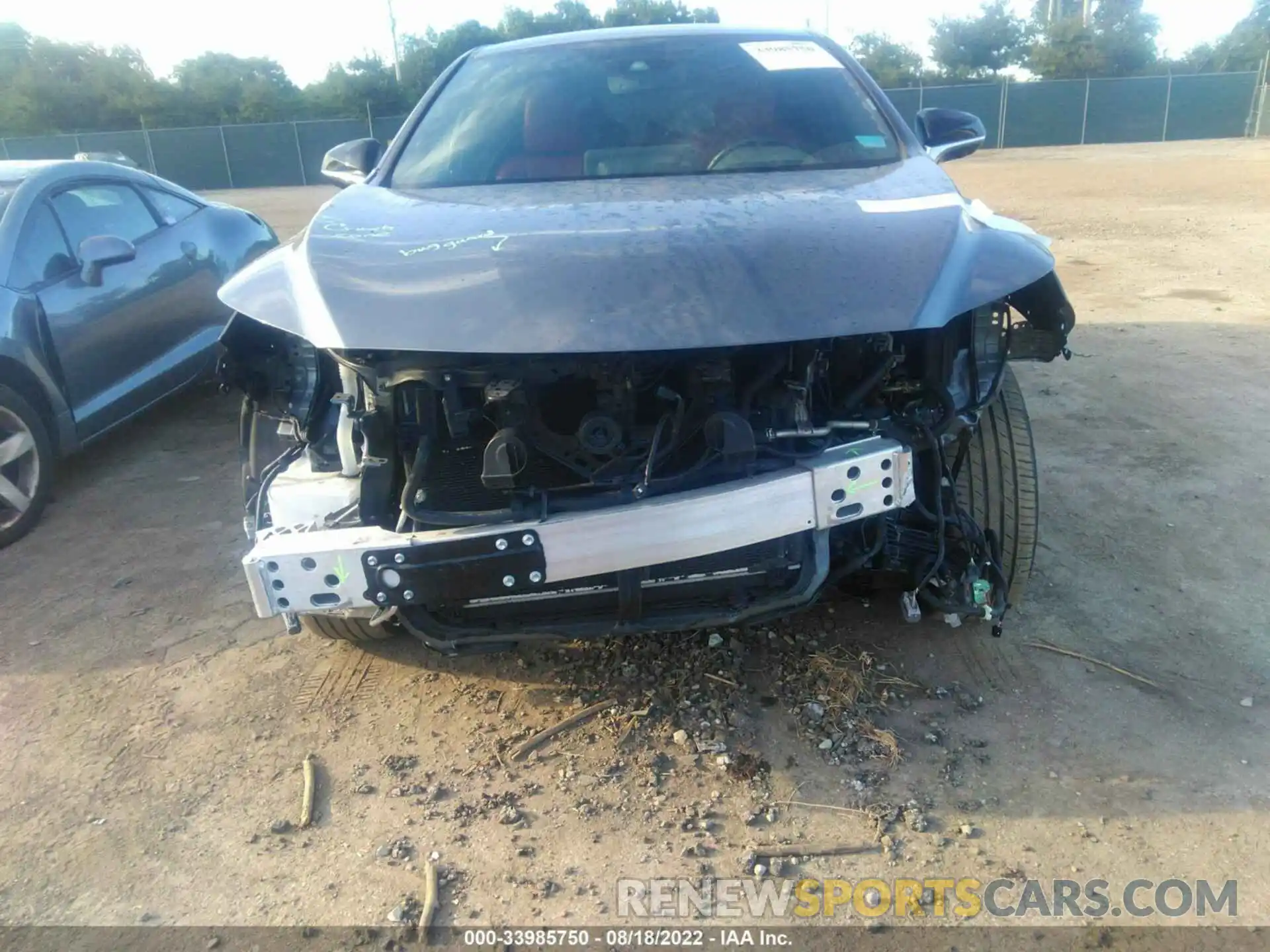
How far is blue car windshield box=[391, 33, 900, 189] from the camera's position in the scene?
3148 mm

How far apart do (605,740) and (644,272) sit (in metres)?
1.21

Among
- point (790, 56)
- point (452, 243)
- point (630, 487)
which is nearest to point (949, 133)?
point (790, 56)

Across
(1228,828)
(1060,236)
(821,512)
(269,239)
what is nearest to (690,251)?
(821,512)

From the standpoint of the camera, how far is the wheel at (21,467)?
3.82 metres

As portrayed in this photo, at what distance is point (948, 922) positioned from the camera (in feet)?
6.26

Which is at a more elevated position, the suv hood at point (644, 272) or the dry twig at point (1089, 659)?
the suv hood at point (644, 272)

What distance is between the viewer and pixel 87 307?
14.1 ft

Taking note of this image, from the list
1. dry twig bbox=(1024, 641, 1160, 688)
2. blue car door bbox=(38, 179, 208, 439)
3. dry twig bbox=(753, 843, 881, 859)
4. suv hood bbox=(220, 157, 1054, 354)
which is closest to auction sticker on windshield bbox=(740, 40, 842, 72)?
suv hood bbox=(220, 157, 1054, 354)

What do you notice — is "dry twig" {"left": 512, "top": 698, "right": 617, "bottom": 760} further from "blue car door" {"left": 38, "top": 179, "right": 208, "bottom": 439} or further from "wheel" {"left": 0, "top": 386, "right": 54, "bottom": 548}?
"blue car door" {"left": 38, "top": 179, "right": 208, "bottom": 439}

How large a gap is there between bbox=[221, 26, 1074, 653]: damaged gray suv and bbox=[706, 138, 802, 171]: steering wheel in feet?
1.18

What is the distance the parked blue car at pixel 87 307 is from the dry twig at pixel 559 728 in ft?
8.66

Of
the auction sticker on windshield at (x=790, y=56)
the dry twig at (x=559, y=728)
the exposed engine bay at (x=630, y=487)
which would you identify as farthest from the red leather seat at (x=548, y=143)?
the dry twig at (x=559, y=728)

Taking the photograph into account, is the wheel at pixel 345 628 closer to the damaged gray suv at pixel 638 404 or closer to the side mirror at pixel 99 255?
the damaged gray suv at pixel 638 404

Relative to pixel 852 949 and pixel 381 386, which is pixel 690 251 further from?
pixel 852 949
